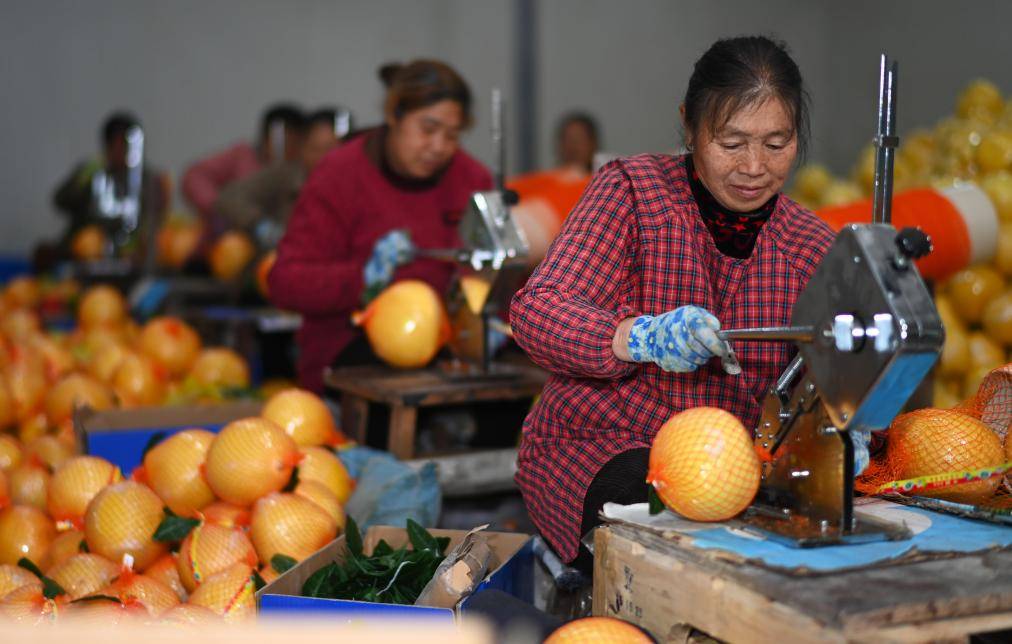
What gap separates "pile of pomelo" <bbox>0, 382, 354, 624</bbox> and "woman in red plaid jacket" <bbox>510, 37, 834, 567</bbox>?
28.6 inches

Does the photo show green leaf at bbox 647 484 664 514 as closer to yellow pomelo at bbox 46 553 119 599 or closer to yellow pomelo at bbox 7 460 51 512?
yellow pomelo at bbox 46 553 119 599

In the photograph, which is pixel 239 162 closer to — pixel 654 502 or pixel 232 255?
pixel 232 255

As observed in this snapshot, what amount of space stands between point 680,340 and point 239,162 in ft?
25.8

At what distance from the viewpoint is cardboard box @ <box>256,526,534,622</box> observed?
2.11m

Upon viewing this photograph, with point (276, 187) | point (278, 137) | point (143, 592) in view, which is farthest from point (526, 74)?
point (143, 592)

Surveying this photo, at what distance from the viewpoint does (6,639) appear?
1053 mm

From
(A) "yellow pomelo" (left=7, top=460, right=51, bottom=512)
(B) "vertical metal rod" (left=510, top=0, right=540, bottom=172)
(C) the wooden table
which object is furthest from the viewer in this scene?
(B) "vertical metal rod" (left=510, top=0, right=540, bottom=172)

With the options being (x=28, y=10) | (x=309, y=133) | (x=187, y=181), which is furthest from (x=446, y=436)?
(x=28, y=10)

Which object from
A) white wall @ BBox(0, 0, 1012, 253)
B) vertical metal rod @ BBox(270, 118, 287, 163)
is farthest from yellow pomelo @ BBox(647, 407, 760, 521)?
white wall @ BBox(0, 0, 1012, 253)

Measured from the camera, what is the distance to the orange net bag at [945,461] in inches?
86.5

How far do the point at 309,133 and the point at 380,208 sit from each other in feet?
9.15

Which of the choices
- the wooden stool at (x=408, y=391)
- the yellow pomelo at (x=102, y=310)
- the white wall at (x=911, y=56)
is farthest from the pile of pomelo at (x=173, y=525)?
the white wall at (x=911, y=56)

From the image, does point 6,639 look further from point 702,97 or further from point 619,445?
point 702,97

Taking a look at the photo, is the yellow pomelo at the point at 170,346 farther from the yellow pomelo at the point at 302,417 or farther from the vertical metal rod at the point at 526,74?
the vertical metal rod at the point at 526,74
